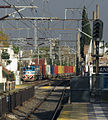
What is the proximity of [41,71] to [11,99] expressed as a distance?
1796 inches

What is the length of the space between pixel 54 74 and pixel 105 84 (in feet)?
192

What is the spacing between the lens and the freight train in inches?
2360

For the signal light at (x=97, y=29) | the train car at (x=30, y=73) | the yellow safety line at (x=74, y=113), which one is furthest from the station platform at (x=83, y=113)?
the train car at (x=30, y=73)

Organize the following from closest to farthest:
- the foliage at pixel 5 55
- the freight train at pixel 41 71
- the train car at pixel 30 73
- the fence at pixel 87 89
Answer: the fence at pixel 87 89 → the train car at pixel 30 73 → the freight train at pixel 41 71 → the foliage at pixel 5 55

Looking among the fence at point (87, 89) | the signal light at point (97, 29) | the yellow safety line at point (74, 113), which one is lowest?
the yellow safety line at point (74, 113)

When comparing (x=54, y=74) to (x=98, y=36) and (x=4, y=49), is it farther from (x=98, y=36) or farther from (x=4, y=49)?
(x=98, y=36)

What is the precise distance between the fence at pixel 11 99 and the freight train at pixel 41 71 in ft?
107

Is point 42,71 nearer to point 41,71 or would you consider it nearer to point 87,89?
point 41,71

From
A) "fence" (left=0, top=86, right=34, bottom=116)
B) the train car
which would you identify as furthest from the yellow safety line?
the train car

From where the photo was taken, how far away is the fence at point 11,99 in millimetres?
18078

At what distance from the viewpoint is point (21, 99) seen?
24250mm

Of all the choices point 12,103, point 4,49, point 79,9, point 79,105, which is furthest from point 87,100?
point 4,49

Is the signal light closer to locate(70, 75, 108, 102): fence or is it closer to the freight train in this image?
locate(70, 75, 108, 102): fence

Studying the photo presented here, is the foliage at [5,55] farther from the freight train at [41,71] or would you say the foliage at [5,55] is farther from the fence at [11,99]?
the fence at [11,99]
